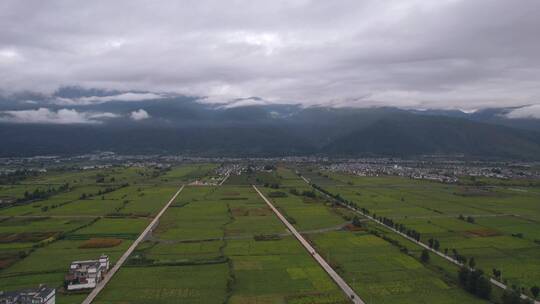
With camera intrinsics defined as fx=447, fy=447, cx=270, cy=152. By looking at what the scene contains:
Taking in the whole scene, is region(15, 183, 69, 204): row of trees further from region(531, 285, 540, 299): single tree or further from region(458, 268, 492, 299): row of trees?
region(531, 285, 540, 299): single tree

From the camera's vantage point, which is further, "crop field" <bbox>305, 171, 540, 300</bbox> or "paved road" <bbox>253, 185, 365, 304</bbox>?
"crop field" <bbox>305, 171, 540, 300</bbox>

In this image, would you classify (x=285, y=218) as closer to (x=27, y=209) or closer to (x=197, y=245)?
(x=197, y=245)

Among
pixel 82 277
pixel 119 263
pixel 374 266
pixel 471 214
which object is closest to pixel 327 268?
pixel 374 266

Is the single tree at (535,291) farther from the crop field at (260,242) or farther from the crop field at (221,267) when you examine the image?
the crop field at (221,267)

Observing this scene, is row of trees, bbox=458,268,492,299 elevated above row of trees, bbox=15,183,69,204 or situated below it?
below

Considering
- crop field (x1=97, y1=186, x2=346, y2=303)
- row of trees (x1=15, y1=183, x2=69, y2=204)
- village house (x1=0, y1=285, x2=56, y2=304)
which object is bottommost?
crop field (x1=97, y1=186, x2=346, y2=303)

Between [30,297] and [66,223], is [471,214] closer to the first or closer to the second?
[66,223]

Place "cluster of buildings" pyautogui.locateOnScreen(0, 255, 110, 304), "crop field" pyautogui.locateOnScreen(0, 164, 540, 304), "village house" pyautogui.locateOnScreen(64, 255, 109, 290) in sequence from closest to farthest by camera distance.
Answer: "cluster of buildings" pyautogui.locateOnScreen(0, 255, 110, 304), "village house" pyautogui.locateOnScreen(64, 255, 109, 290), "crop field" pyautogui.locateOnScreen(0, 164, 540, 304)

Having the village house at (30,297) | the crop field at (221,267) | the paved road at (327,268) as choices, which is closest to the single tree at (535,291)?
the paved road at (327,268)

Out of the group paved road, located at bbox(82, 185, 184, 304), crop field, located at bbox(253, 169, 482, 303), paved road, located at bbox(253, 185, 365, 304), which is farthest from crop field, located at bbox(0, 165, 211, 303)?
crop field, located at bbox(253, 169, 482, 303)
